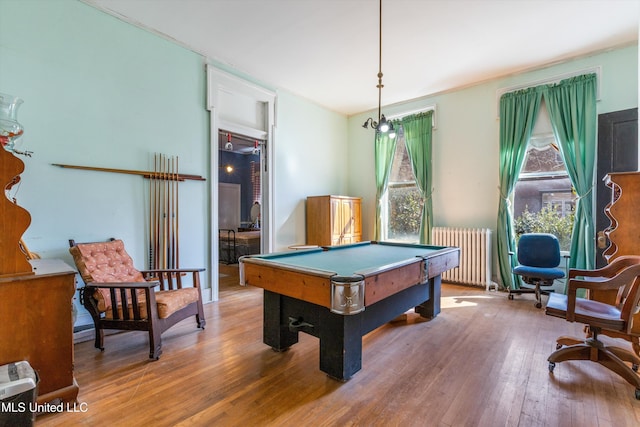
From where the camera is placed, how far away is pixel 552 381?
2.06 meters

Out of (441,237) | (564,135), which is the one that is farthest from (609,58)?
(441,237)

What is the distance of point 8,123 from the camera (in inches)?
84.3

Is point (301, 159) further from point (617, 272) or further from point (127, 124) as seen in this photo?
point (617, 272)

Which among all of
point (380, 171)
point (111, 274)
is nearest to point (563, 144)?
point (380, 171)

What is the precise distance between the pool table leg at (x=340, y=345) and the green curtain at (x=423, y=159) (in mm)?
3455

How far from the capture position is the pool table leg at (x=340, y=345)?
81.0 inches

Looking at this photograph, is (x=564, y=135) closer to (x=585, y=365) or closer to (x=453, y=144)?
(x=453, y=144)

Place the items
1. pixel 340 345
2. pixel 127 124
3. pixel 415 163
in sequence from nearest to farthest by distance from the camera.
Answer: pixel 340 345, pixel 127 124, pixel 415 163

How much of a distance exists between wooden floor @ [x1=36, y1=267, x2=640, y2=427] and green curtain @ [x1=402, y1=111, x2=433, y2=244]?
2.40m

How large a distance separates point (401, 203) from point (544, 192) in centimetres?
226

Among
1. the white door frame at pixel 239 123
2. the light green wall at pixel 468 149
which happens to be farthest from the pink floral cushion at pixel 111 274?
the light green wall at pixel 468 149

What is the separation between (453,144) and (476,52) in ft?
5.05

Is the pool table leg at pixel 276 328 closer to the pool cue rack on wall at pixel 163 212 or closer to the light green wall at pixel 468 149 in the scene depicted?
the pool cue rack on wall at pixel 163 212

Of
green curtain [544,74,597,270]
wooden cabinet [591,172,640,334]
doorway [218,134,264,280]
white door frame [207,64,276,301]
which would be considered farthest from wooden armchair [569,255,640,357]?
doorway [218,134,264,280]
